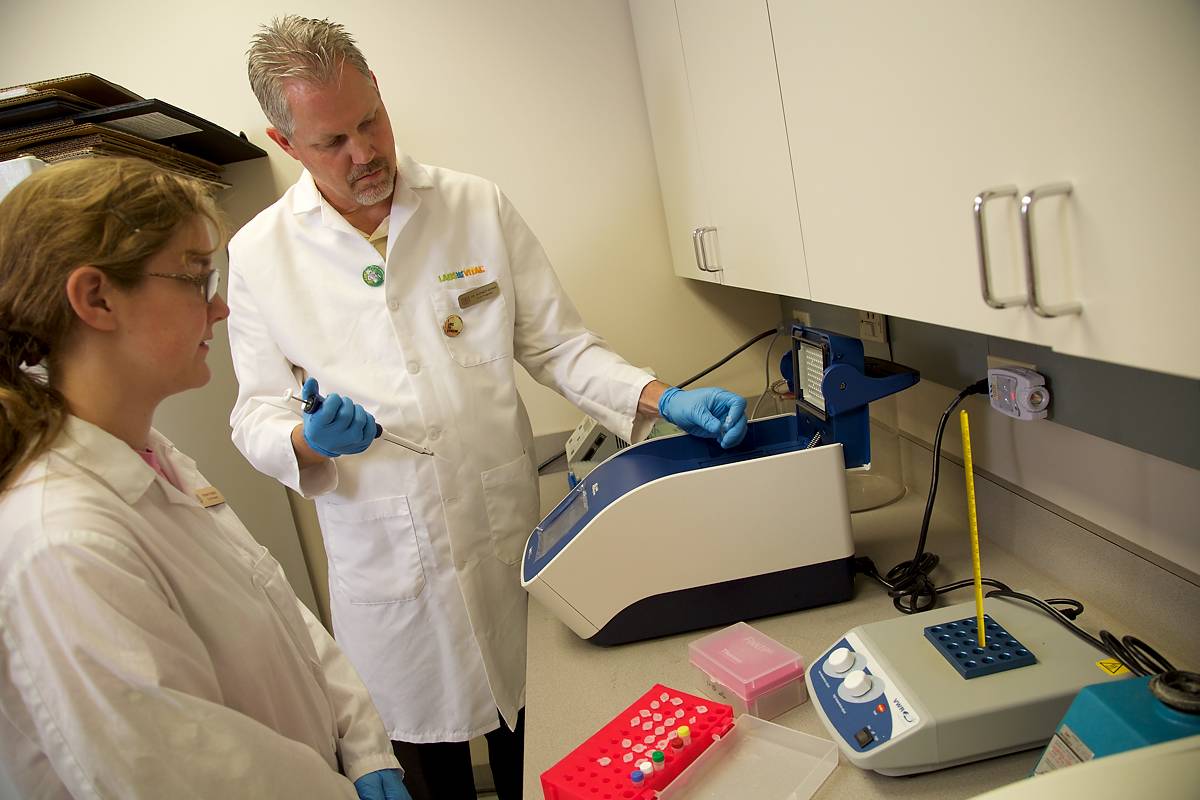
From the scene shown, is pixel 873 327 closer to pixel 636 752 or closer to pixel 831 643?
pixel 831 643

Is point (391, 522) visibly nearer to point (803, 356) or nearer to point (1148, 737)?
point (803, 356)

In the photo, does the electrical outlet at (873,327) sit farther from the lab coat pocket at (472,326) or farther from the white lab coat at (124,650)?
the white lab coat at (124,650)

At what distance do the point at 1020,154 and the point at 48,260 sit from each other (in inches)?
36.6

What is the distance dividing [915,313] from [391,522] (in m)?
1.05

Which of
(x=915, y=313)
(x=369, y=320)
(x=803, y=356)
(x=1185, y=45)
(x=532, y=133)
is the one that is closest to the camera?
(x=1185, y=45)

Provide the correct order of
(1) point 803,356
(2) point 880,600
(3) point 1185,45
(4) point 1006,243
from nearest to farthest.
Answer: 1. (3) point 1185,45
2. (4) point 1006,243
3. (2) point 880,600
4. (1) point 803,356

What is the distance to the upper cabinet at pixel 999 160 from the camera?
21.5 inches

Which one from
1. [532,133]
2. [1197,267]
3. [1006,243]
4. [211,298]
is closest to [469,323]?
[211,298]

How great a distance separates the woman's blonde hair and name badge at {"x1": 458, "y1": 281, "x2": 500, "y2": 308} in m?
0.73

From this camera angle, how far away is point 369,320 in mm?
1533

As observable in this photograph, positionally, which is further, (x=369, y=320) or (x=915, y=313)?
(x=369, y=320)

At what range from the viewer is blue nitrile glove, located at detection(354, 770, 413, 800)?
1080 millimetres

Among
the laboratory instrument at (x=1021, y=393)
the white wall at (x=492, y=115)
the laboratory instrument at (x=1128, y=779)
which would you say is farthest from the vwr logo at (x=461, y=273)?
the laboratory instrument at (x=1128, y=779)

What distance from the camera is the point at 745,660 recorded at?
1.04 meters
